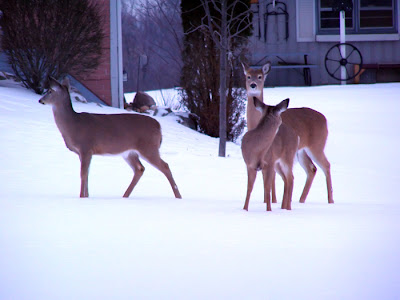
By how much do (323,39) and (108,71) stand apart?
10480mm

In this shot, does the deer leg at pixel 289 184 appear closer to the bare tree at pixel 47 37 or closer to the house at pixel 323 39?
the bare tree at pixel 47 37

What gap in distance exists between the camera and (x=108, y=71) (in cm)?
1548

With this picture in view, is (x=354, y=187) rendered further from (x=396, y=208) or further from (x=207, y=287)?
(x=207, y=287)

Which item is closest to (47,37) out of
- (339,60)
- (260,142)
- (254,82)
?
(254,82)

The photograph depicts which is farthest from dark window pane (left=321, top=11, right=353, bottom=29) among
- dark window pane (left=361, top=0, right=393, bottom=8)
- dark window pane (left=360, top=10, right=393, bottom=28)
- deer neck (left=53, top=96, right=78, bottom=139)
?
deer neck (left=53, top=96, right=78, bottom=139)

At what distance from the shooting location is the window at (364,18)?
23688mm

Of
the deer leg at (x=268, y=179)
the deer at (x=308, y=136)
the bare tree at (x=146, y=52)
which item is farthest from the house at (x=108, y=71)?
the deer leg at (x=268, y=179)

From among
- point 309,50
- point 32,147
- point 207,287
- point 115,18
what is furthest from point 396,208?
point 309,50

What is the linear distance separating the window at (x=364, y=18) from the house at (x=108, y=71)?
10.5 m

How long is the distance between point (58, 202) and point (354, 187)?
460cm

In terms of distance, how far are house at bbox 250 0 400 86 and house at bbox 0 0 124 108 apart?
8.92 meters

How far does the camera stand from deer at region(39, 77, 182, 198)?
20.6ft

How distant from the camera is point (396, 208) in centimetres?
624

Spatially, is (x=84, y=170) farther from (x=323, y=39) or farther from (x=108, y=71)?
(x=323, y=39)
